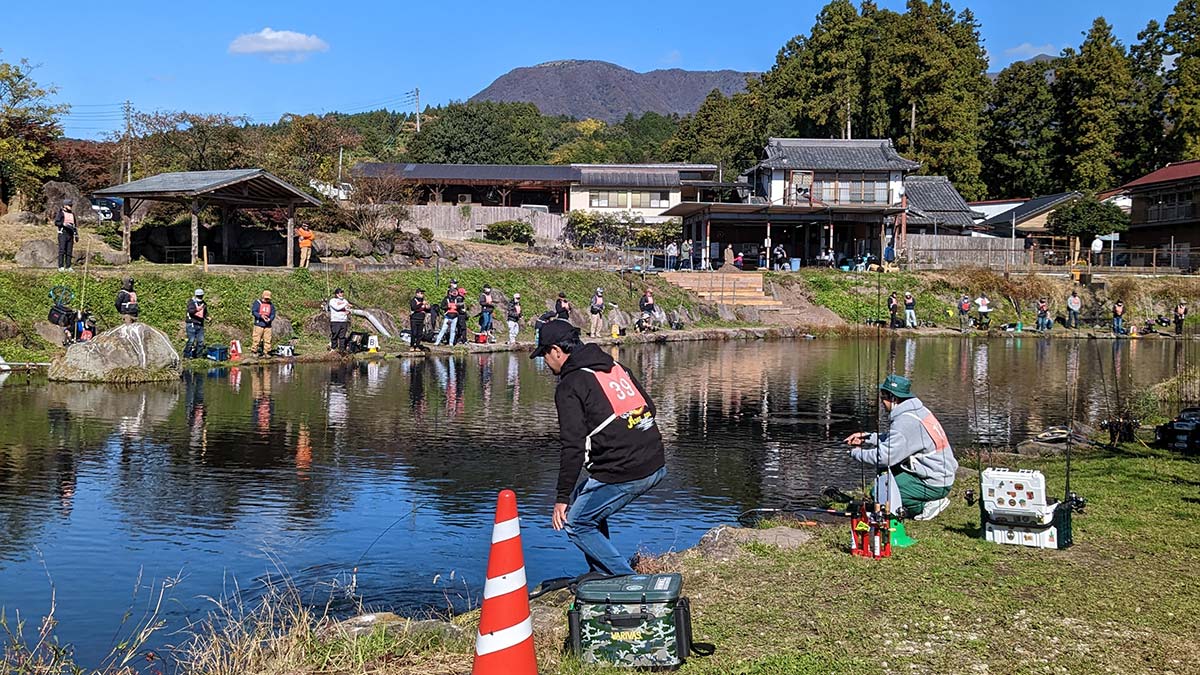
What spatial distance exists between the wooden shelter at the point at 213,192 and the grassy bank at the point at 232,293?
223 centimetres

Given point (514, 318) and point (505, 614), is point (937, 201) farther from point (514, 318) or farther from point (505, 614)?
point (505, 614)

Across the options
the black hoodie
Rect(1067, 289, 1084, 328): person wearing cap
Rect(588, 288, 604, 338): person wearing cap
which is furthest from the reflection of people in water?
Rect(1067, 289, 1084, 328): person wearing cap

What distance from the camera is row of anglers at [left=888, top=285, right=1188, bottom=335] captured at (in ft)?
137

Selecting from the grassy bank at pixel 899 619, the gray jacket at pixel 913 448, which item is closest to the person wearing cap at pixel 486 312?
the gray jacket at pixel 913 448

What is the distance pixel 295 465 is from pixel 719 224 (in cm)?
4331

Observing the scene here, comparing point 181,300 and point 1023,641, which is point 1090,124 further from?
point 1023,641

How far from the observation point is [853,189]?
5262 centimetres

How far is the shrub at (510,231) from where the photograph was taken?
2002 inches

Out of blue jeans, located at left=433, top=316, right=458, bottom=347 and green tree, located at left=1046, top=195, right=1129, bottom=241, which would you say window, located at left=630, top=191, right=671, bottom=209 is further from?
blue jeans, located at left=433, top=316, right=458, bottom=347

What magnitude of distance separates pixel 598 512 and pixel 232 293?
22863mm

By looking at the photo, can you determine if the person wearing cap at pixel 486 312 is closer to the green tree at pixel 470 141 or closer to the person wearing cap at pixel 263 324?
the person wearing cap at pixel 263 324

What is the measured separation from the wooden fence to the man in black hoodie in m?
44.8

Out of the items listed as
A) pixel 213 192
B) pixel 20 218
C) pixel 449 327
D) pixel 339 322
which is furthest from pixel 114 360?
pixel 20 218

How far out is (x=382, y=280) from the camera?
104ft
